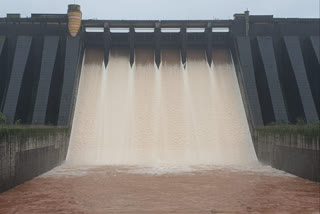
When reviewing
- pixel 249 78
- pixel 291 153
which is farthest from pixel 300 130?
pixel 249 78

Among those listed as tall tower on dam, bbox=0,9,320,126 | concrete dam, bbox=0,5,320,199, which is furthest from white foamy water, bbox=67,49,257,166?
tall tower on dam, bbox=0,9,320,126

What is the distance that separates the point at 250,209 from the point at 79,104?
49.9ft

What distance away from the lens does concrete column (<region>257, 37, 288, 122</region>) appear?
829 inches

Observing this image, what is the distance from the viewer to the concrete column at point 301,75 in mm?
21344

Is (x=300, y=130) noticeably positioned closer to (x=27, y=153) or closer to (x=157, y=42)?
(x=27, y=153)

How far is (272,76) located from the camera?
2272 cm

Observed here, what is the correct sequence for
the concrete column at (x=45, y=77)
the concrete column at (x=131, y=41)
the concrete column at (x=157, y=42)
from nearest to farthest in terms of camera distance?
the concrete column at (x=45, y=77) → the concrete column at (x=131, y=41) → the concrete column at (x=157, y=42)

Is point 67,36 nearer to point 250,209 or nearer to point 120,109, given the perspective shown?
point 120,109

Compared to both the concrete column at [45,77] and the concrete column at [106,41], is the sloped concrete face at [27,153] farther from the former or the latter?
the concrete column at [106,41]

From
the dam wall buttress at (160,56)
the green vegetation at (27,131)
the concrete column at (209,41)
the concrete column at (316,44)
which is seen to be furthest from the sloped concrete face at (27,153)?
the concrete column at (316,44)

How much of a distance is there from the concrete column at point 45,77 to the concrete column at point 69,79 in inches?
36.6

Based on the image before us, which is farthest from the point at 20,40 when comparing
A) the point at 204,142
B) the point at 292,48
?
the point at 292,48

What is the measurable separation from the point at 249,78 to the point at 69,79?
11.2 metres

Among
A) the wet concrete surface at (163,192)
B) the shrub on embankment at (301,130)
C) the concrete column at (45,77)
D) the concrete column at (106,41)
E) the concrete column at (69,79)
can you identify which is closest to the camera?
the wet concrete surface at (163,192)
